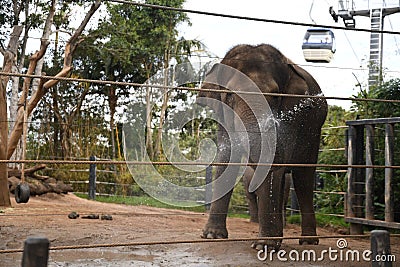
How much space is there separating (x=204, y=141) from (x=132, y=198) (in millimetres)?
1567

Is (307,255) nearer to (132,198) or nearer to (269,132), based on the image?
(269,132)

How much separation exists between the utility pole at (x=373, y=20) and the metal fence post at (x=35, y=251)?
17.6ft

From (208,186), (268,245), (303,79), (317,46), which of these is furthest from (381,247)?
(208,186)

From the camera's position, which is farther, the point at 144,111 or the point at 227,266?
the point at 144,111

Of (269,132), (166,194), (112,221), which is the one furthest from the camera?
(166,194)

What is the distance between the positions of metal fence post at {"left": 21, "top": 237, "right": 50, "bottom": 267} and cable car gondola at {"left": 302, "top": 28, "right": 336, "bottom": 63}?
387 centimetres

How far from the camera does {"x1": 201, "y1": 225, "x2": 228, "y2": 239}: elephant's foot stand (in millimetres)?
3862

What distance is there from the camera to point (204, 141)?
23.5 feet

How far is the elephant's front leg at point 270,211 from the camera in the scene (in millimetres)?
3281

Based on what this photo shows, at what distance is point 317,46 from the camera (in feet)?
16.2

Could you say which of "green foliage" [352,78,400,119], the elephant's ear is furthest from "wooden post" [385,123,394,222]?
"green foliage" [352,78,400,119]

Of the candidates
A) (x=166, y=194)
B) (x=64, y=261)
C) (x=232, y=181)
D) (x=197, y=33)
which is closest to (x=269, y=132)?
(x=232, y=181)

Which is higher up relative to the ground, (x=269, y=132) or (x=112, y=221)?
(x=269, y=132)

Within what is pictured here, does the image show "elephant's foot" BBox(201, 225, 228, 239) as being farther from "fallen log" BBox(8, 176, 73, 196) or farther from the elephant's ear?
"fallen log" BBox(8, 176, 73, 196)
